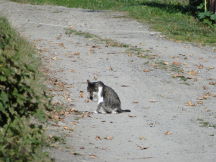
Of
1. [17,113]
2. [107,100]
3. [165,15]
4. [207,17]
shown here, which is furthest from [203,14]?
[17,113]

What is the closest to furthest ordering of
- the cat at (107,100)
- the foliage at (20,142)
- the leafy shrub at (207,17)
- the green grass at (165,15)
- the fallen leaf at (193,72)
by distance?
the foliage at (20,142), the cat at (107,100), the fallen leaf at (193,72), the green grass at (165,15), the leafy shrub at (207,17)

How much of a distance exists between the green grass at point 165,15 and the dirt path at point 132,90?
0.81 metres

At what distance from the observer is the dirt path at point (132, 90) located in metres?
10.3

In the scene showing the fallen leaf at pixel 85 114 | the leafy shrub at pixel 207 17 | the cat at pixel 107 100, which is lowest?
the leafy shrub at pixel 207 17

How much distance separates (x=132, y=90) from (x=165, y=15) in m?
14.1

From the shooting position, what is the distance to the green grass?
76.4 feet

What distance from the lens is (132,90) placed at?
48.0ft

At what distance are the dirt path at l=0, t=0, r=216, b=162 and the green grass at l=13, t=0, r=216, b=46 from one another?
31.7 inches

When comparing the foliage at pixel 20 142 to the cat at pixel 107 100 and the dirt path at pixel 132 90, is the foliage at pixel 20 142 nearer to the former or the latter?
the dirt path at pixel 132 90

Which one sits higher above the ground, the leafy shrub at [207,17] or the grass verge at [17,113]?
the grass verge at [17,113]

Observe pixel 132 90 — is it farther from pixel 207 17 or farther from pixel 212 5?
pixel 212 5

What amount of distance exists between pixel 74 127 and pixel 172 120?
1.82m

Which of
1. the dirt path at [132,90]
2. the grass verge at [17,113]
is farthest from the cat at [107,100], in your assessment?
the grass verge at [17,113]

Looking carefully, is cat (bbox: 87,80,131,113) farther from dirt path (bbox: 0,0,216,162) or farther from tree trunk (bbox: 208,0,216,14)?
tree trunk (bbox: 208,0,216,14)
